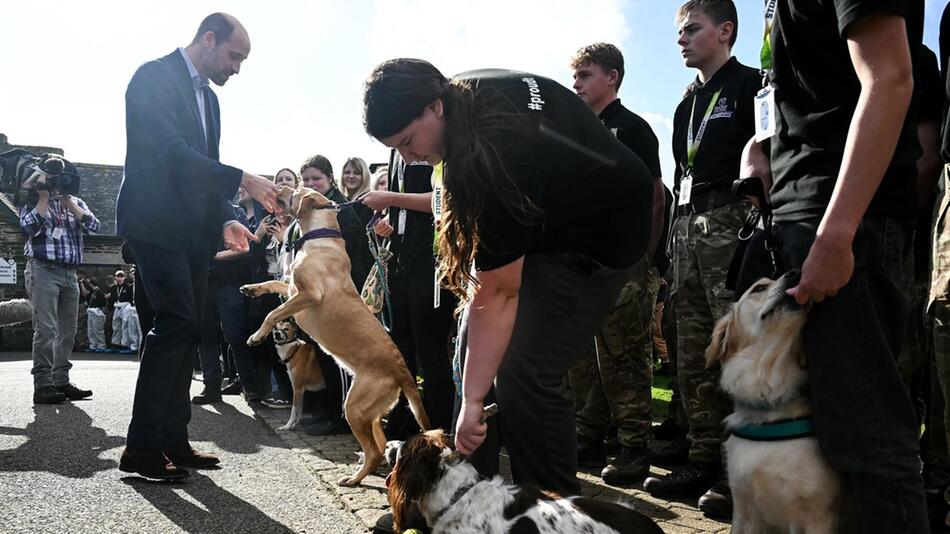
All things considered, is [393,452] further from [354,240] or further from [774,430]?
[354,240]

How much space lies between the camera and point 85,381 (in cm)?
1077

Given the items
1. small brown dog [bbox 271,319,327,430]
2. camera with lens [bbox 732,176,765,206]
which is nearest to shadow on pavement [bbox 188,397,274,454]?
small brown dog [bbox 271,319,327,430]

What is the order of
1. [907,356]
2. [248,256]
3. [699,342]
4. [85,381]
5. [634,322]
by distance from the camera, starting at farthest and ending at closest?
1. [85,381]
2. [248,256]
3. [634,322]
4. [699,342]
5. [907,356]

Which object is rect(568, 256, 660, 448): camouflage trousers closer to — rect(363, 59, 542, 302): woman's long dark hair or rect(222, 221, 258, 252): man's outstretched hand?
rect(363, 59, 542, 302): woman's long dark hair

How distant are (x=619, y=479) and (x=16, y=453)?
4.22 meters

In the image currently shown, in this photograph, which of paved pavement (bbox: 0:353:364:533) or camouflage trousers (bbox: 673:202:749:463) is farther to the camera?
camouflage trousers (bbox: 673:202:749:463)

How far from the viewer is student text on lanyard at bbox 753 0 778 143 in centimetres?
249

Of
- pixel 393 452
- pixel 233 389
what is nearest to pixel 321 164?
pixel 233 389

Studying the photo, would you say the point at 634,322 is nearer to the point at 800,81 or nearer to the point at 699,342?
the point at 699,342

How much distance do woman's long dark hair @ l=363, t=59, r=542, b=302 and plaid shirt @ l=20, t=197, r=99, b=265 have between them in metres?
6.92

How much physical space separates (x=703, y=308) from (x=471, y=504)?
2134mm

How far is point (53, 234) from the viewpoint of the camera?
8.20 m

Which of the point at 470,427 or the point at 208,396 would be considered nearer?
the point at 470,427

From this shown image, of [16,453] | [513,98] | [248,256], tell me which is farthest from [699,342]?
[248,256]
